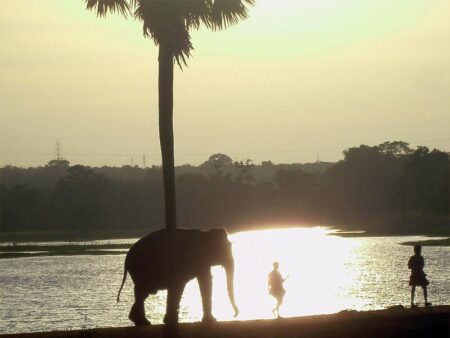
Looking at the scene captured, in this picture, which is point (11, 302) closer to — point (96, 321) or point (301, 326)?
point (96, 321)

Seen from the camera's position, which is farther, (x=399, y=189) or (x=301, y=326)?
(x=399, y=189)

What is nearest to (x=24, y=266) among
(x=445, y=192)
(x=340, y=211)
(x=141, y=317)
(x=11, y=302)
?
(x=11, y=302)

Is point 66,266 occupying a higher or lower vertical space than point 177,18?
lower

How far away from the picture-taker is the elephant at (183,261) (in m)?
26.7

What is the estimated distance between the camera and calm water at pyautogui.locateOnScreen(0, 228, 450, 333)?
44.2m

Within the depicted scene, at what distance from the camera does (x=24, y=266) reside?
274 ft

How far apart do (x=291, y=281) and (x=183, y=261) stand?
42.4 meters

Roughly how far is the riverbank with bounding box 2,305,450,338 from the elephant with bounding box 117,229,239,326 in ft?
6.68

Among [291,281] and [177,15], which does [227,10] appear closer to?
[177,15]

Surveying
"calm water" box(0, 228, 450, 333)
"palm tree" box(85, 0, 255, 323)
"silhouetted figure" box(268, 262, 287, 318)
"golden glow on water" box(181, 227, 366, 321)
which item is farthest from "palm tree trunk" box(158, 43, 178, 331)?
"golden glow on water" box(181, 227, 366, 321)

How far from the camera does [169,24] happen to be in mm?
22953

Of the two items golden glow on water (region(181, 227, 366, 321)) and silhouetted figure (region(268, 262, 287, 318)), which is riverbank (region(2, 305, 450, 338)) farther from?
golden glow on water (region(181, 227, 366, 321))

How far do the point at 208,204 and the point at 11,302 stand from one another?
131347 mm

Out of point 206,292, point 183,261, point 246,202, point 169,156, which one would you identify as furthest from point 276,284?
point 246,202
